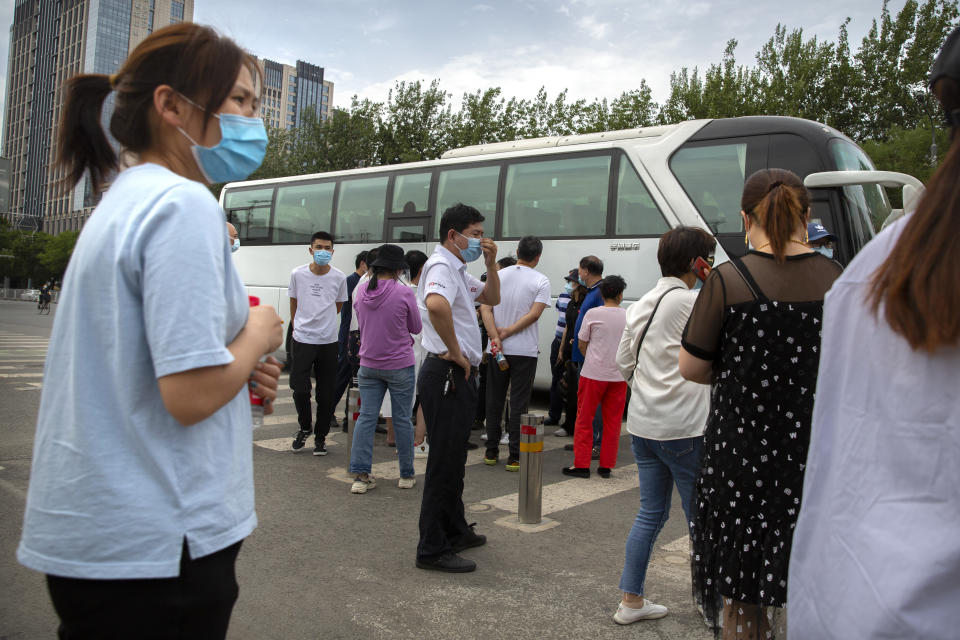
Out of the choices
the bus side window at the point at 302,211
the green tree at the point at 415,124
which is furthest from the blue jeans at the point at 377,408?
the green tree at the point at 415,124

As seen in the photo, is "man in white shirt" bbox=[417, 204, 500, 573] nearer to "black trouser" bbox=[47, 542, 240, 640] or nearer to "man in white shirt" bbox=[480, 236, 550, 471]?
"man in white shirt" bbox=[480, 236, 550, 471]

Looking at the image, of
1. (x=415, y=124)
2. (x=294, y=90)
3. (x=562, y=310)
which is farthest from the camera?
(x=294, y=90)

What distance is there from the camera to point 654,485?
3484mm

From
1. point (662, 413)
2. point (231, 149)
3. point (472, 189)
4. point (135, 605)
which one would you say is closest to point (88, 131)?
point (231, 149)

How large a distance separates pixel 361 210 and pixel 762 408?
11.3m

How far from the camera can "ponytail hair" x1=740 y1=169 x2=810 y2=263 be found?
246 cm

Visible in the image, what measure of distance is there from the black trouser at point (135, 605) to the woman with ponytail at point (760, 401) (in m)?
1.76

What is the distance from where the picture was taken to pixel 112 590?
126 centimetres

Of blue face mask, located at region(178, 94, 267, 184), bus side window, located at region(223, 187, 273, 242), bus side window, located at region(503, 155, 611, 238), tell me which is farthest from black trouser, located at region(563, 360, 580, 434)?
bus side window, located at region(223, 187, 273, 242)

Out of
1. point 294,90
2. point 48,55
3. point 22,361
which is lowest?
point 22,361

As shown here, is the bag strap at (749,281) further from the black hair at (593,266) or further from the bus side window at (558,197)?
the bus side window at (558,197)

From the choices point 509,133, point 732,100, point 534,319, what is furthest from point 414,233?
point 509,133

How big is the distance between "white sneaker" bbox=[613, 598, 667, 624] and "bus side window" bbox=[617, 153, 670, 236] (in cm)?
674

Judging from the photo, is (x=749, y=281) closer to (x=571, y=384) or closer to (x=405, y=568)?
(x=405, y=568)
